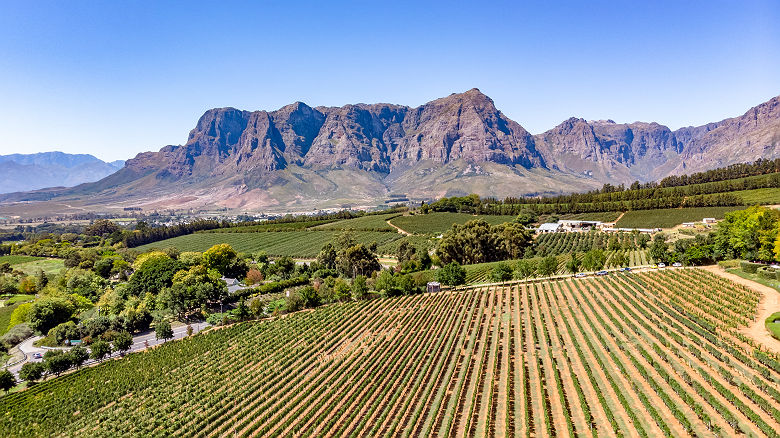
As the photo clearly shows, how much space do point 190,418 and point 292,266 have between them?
59.9m

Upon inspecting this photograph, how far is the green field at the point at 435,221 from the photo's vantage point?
14588cm

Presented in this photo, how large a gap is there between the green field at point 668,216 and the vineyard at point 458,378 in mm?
73945

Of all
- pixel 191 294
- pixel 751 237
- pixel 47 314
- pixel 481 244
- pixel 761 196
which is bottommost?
pixel 47 314

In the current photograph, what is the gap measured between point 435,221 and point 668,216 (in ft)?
247

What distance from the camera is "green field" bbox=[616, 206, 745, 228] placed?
12069cm

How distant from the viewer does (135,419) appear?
33.9 metres

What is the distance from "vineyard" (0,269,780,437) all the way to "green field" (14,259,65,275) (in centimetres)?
9273

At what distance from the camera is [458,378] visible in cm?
3653

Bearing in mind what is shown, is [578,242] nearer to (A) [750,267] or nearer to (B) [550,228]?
(B) [550,228]

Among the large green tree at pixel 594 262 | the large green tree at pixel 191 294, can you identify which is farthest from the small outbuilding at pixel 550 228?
the large green tree at pixel 191 294

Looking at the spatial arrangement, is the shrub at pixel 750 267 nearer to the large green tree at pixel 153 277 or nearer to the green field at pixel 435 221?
the green field at pixel 435 221

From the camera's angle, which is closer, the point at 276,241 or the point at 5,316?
the point at 5,316

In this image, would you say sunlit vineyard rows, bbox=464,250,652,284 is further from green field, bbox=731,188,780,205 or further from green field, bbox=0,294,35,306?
green field, bbox=0,294,35,306

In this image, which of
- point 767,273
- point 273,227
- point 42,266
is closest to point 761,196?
point 767,273
